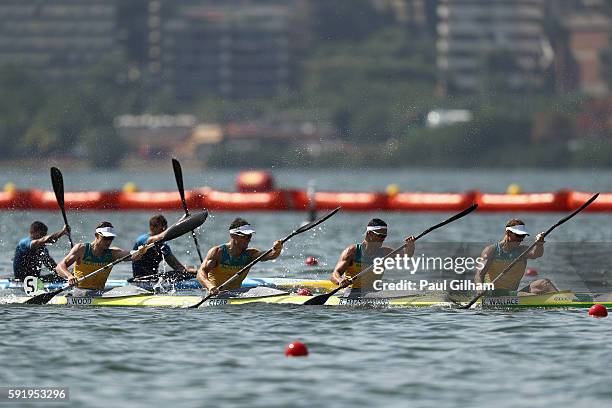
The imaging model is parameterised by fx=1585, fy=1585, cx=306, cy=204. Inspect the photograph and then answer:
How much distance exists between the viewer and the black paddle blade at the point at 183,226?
30.5 m

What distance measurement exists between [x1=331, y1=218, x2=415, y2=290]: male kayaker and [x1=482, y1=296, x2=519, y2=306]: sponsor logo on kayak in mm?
1942

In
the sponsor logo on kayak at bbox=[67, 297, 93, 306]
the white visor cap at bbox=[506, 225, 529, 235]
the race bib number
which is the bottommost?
the sponsor logo on kayak at bbox=[67, 297, 93, 306]

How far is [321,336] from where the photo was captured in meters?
25.6

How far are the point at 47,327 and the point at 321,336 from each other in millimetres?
4829

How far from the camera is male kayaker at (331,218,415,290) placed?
2834cm

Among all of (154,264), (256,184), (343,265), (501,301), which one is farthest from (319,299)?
(256,184)

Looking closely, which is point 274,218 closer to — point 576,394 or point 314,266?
point 314,266

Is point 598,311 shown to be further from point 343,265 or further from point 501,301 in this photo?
point 343,265

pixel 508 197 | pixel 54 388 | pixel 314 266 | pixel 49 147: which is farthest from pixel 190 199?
pixel 49 147

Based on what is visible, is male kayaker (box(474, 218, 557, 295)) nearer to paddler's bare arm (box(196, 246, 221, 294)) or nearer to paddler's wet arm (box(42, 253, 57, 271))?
paddler's bare arm (box(196, 246, 221, 294))

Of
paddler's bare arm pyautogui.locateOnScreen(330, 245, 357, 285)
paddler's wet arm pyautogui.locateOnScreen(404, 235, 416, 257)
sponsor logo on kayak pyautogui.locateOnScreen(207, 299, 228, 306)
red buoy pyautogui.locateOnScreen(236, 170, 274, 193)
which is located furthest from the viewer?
red buoy pyautogui.locateOnScreen(236, 170, 274, 193)

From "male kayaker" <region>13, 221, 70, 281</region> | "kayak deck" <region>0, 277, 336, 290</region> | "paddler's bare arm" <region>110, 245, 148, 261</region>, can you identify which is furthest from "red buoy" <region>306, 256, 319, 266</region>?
"paddler's bare arm" <region>110, 245, 148, 261</region>

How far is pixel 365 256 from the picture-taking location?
93.8ft

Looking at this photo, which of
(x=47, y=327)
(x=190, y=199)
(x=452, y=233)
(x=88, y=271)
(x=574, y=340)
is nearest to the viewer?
(x=574, y=340)
